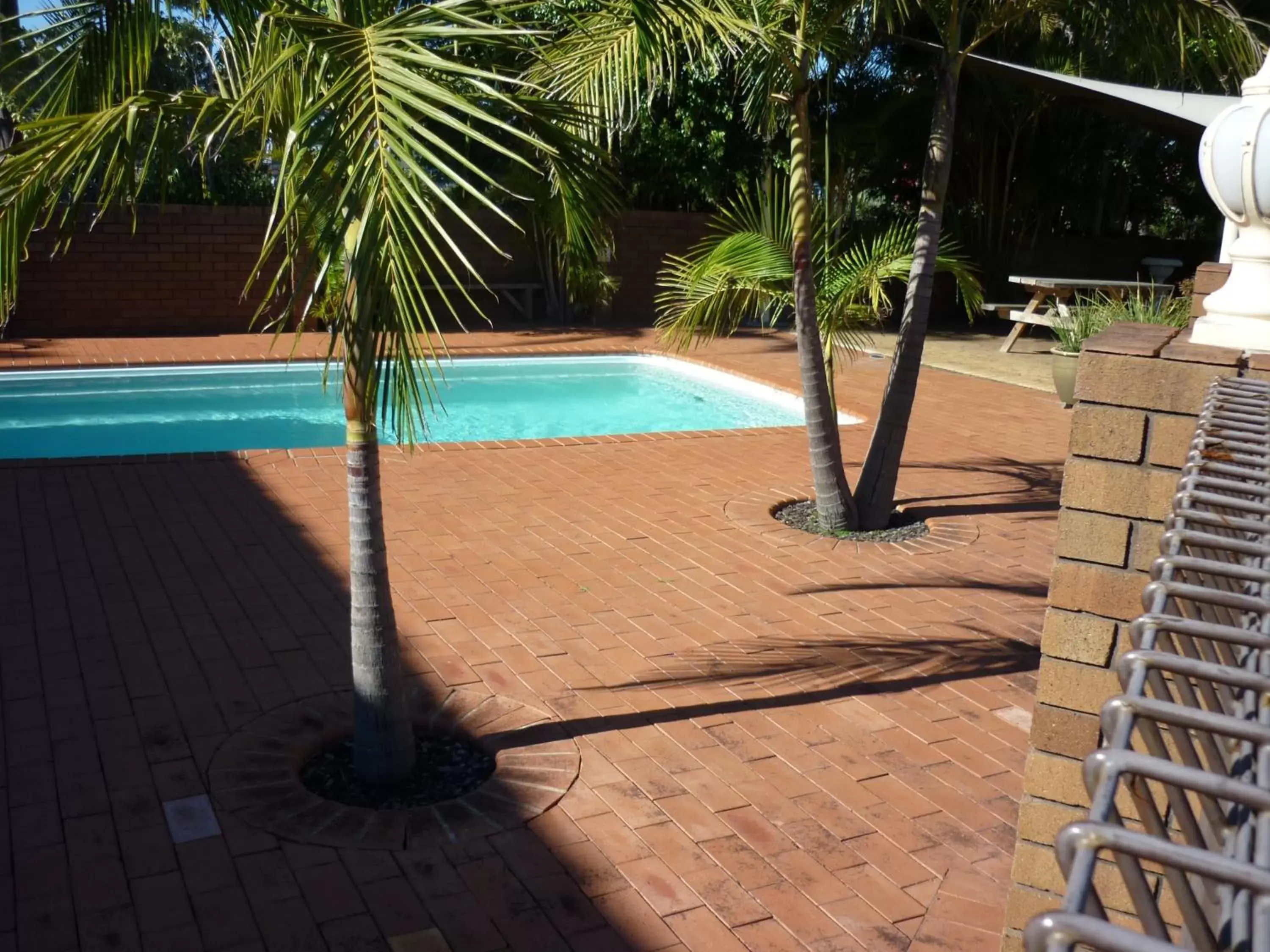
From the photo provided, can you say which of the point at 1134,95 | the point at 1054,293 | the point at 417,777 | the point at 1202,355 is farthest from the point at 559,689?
the point at 1054,293

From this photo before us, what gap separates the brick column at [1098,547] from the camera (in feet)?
7.66

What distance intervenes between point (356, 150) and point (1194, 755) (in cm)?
218

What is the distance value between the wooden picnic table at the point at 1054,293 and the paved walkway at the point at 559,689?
22.1 ft

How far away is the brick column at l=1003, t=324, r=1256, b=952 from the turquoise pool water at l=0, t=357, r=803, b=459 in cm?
845

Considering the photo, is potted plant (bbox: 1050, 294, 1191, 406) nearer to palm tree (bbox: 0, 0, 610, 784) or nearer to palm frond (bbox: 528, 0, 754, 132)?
palm frond (bbox: 528, 0, 754, 132)

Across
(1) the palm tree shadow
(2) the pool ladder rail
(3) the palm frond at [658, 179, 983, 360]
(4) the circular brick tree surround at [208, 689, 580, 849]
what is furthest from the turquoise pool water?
(2) the pool ladder rail

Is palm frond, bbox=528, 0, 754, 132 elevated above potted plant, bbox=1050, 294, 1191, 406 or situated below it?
above

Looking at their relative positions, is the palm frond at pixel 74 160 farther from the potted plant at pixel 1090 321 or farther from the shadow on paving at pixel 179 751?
the potted plant at pixel 1090 321

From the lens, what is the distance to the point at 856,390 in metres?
12.5

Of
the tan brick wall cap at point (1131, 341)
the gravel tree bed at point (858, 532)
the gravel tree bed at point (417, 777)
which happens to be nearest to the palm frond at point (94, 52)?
the gravel tree bed at point (417, 777)

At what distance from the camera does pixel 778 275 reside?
6.95m

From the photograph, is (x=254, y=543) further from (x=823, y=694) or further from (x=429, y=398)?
(x=429, y=398)

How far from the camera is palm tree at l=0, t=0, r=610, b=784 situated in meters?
2.60

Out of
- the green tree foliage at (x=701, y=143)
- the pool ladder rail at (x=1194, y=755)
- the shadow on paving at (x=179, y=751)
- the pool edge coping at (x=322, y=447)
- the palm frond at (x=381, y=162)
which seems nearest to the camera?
the pool ladder rail at (x=1194, y=755)
